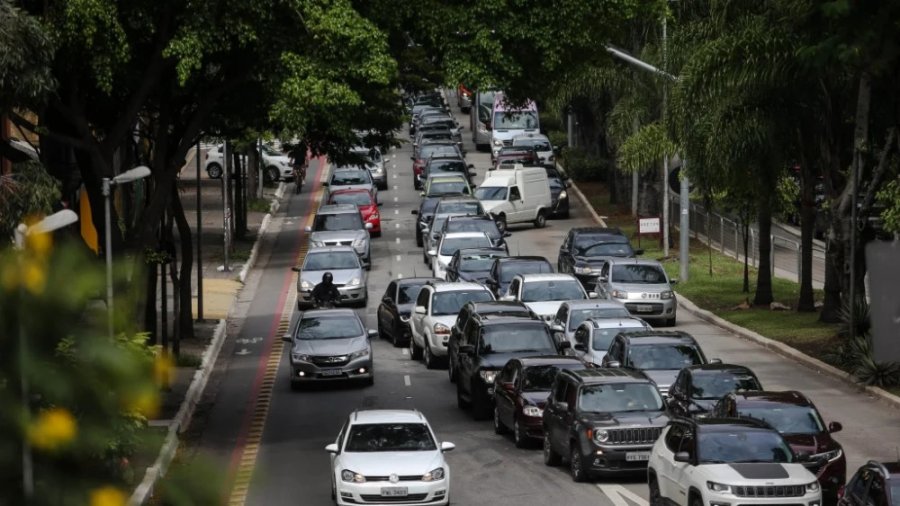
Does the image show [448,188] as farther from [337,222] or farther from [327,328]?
[327,328]

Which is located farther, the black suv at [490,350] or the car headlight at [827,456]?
the black suv at [490,350]

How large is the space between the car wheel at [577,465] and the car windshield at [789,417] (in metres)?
2.48

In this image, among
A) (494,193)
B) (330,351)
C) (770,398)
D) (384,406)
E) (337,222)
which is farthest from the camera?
(494,193)

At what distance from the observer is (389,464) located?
19.5 metres

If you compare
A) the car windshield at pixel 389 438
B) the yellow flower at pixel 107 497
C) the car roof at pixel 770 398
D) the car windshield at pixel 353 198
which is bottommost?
the car windshield at pixel 389 438

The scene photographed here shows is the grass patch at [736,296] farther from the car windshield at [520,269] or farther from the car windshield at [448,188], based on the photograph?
the car windshield at [448,188]

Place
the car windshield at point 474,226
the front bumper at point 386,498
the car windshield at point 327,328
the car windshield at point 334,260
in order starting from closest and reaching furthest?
the front bumper at point 386,498 < the car windshield at point 327,328 < the car windshield at point 334,260 < the car windshield at point 474,226

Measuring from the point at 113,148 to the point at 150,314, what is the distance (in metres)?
5.81

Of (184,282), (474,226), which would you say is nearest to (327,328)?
(184,282)

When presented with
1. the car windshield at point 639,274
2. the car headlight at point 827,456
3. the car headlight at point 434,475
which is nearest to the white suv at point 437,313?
the car windshield at point 639,274

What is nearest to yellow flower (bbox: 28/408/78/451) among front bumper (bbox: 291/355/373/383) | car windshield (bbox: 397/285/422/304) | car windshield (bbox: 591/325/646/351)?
car windshield (bbox: 591/325/646/351)

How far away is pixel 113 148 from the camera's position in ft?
81.3

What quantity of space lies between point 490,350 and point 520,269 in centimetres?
1163

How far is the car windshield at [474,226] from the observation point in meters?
46.3
